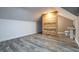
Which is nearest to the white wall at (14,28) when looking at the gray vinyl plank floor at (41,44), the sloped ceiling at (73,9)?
the gray vinyl plank floor at (41,44)

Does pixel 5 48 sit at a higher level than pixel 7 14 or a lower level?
lower

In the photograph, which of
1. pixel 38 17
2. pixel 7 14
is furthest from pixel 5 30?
pixel 38 17

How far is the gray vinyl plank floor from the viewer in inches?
73.8

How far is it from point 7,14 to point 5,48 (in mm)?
673

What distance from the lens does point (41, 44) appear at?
1.95m

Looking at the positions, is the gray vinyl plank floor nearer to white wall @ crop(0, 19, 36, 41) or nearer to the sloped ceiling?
white wall @ crop(0, 19, 36, 41)

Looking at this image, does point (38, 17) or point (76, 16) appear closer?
point (76, 16)

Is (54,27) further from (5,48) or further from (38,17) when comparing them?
(5,48)

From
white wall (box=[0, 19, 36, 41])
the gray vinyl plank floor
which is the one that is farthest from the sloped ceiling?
white wall (box=[0, 19, 36, 41])

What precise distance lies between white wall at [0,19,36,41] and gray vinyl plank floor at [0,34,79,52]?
0.10m

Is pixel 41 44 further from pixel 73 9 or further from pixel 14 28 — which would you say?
pixel 73 9
